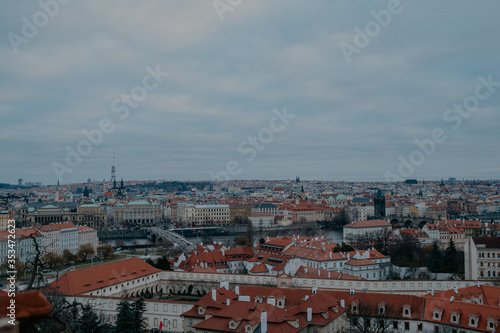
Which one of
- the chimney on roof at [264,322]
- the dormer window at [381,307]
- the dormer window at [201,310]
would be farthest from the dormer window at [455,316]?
the dormer window at [201,310]

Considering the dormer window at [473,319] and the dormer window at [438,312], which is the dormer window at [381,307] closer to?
the dormer window at [438,312]

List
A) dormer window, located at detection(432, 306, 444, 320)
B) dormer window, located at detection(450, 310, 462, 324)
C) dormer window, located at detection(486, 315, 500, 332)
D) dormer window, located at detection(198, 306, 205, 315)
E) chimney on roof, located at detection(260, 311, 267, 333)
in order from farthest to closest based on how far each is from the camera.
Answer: dormer window, located at detection(198, 306, 205, 315)
dormer window, located at detection(432, 306, 444, 320)
dormer window, located at detection(450, 310, 462, 324)
dormer window, located at detection(486, 315, 500, 332)
chimney on roof, located at detection(260, 311, 267, 333)

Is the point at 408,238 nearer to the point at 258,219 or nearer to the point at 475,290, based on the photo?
the point at 475,290

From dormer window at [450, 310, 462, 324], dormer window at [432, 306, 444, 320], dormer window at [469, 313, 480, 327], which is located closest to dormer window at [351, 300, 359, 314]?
dormer window at [432, 306, 444, 320]

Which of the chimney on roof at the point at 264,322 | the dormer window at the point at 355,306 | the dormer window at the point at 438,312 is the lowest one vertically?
the dormer window at the point at 355,306

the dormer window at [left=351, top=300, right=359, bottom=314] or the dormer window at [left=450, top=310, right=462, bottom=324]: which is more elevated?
the dormer window at [left=450, top=310, right=462, bottom=324]

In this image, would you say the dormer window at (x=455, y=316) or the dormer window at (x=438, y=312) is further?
the dormer window at (x=438, y=312)

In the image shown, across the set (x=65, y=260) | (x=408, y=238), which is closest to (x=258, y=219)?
(x=408, y=238)

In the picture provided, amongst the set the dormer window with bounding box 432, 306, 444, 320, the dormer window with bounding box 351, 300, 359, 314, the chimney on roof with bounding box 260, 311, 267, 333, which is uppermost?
the chimney on roof with bounding box 260, 311, 267, 333

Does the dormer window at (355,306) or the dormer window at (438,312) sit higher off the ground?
the dormer window at (438,312)

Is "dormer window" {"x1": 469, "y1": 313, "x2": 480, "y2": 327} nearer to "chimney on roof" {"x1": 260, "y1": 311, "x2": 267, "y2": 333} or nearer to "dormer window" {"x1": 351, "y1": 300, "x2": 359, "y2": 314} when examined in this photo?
"dormer window" {"x1": 351, "y1": 300, "x2": 359, "y2": 314}

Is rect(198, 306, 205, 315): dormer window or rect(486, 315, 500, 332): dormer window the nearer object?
rect(486, 315, 500, 332): dormer window
